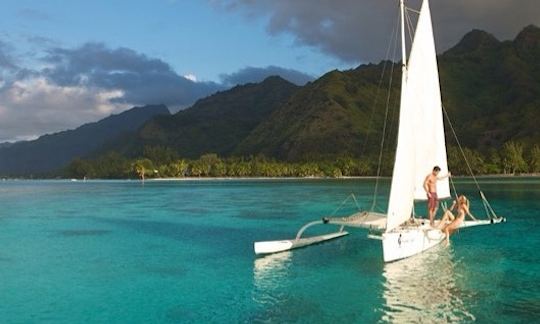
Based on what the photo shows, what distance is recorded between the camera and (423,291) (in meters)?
24.5

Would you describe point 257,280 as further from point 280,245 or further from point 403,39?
point 403,39

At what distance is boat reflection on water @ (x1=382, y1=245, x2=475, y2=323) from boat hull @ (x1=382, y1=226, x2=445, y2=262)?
19.4 inches

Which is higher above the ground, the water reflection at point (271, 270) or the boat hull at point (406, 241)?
the boat hull at point (406, 241)

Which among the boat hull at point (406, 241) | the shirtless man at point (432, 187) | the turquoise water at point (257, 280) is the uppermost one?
the shirtless man at point (432, 187)

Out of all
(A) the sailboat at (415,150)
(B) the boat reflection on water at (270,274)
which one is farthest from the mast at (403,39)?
(B) the boat reflection on water at (270,274)

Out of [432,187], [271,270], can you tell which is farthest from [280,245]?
[432,187]

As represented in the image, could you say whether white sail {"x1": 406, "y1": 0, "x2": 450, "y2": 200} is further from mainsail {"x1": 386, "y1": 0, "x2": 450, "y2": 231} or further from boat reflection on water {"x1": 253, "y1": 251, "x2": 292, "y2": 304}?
boat reflection on water {"x1": 253, "y1": 251, "x2": 292, "y2": 304}

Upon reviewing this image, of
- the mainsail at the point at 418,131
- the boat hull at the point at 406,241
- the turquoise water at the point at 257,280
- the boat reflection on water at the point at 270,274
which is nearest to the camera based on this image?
the turquoise water at the point at 257,280

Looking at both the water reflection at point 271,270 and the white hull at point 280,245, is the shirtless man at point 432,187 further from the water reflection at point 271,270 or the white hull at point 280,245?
the white hull at point 280,245

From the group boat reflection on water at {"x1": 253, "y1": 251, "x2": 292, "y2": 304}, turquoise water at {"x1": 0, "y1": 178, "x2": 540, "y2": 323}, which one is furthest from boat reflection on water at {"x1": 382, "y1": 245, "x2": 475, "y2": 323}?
boat reflection on water at {"x1": 253, "y1": 251, "x2": 292, "y2": 304}

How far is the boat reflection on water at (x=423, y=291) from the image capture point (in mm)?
20875

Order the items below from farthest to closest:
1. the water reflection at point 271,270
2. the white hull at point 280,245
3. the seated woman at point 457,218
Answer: the white hull at point 280,245 < the seated woman at point 457,218 < the water reflection at point 271,270

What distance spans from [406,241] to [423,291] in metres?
5.95

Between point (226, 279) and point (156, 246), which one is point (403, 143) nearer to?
point (226, 279)
